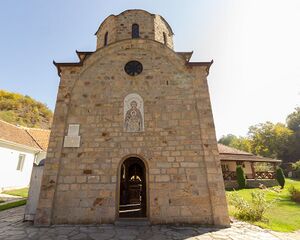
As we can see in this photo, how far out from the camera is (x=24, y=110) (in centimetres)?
4116

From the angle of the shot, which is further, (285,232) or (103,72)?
(103,72)

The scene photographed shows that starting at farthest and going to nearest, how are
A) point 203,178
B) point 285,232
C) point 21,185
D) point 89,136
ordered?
1. point 21,185
2. point 89,136
3. point 203,178
4. point 285,232

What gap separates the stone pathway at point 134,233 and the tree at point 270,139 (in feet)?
141

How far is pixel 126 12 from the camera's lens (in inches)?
419

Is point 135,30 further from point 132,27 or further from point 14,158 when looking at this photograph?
point 14,158

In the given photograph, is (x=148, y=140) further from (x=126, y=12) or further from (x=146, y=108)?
(x=126, y=12)

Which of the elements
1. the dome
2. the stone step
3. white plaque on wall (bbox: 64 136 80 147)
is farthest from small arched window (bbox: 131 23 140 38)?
the stone step

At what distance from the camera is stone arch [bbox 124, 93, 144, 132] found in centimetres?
729

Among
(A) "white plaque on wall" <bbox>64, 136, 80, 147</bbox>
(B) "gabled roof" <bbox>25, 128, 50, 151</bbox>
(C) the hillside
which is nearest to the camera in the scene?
(A) "white plaque on wall" <bbox>64, 136, 80, 147</bbox>

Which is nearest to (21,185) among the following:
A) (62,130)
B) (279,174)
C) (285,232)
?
(62,130)

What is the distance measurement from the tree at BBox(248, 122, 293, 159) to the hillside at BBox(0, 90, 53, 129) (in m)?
49.2

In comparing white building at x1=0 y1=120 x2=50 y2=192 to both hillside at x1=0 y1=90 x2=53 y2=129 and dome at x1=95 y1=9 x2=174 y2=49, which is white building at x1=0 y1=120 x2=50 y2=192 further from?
hillside at x1=0 y1=90 x2=53 y2=129

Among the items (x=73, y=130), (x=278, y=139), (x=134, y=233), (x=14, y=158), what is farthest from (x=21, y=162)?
(x=278, y=139)

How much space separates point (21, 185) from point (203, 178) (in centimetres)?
1730
